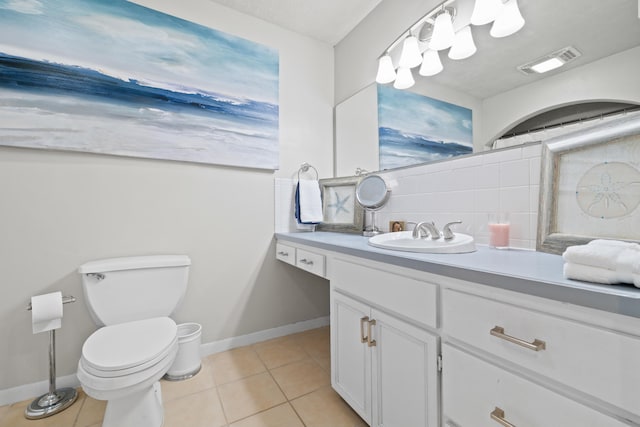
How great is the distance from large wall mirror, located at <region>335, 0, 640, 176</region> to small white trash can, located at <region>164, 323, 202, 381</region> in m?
1.88

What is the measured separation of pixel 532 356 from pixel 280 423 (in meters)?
1.12

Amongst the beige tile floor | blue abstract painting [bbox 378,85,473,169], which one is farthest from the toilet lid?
blue abstract painting [bbox 378,85,473,169]

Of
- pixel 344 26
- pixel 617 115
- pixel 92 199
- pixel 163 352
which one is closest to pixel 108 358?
pixel 163 352

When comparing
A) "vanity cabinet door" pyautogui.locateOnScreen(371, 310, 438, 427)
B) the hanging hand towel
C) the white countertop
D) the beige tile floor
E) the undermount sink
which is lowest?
the beige tile floor

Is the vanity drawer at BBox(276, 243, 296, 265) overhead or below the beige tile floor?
overhead

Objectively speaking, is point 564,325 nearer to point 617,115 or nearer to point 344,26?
point 617,115

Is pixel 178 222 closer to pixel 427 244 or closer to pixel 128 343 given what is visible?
pixel 128 343

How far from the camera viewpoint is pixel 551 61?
3.45 feet

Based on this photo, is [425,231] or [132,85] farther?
[132,85]

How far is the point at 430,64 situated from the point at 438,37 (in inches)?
5.2

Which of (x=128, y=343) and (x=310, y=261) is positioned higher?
(x=310, y=261)

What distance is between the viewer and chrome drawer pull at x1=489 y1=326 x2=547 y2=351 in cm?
60

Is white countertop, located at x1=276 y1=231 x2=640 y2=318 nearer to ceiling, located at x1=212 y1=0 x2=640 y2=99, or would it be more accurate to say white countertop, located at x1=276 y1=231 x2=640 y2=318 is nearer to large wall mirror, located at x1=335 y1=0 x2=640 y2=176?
large wall mirror, located at x1=335 y1=0 x2=640 y2=176

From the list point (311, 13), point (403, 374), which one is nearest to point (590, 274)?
point (403, 374)
